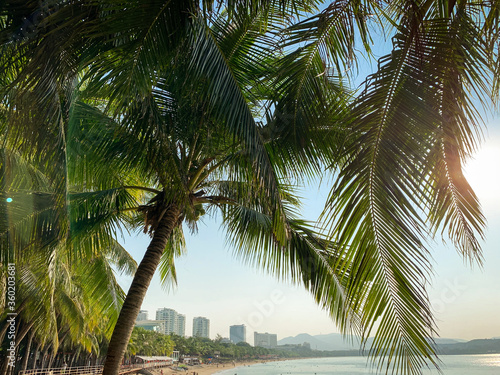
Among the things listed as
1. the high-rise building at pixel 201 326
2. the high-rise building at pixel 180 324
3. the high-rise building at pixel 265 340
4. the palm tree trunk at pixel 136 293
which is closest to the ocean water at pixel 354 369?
the high-rise building at pixel 265 340

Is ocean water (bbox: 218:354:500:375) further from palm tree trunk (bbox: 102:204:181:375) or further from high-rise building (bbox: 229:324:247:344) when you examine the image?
palm tree trunk (bbox: 102:204:181:375)

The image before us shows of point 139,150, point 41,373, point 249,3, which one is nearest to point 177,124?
point 139,150

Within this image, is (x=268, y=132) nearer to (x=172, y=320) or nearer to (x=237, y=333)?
(x=237, y=333)

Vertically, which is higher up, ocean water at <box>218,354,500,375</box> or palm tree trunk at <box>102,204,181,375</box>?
palm tree trunk at <box>102,204,181,375</box>

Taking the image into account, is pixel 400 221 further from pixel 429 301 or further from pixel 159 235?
pixel 159 235

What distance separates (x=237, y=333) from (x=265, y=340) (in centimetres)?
1436

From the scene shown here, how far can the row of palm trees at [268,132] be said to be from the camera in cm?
225

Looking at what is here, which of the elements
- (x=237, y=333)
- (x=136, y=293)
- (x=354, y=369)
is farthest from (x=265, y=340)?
(x=136, y=293)

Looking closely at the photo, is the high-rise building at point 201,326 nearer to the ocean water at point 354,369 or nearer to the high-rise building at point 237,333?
the high-rise building at point 237,333

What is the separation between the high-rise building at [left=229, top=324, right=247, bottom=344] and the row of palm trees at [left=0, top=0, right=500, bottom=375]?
147045 millimetres

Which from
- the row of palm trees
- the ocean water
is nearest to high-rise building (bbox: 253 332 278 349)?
the ocean water

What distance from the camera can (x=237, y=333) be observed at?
144 meters

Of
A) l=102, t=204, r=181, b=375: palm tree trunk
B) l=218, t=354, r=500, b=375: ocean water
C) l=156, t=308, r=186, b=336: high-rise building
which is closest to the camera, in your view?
l=102, t=204, r=181, b=375: palm tree trunk

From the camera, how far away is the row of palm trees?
2.25 m
